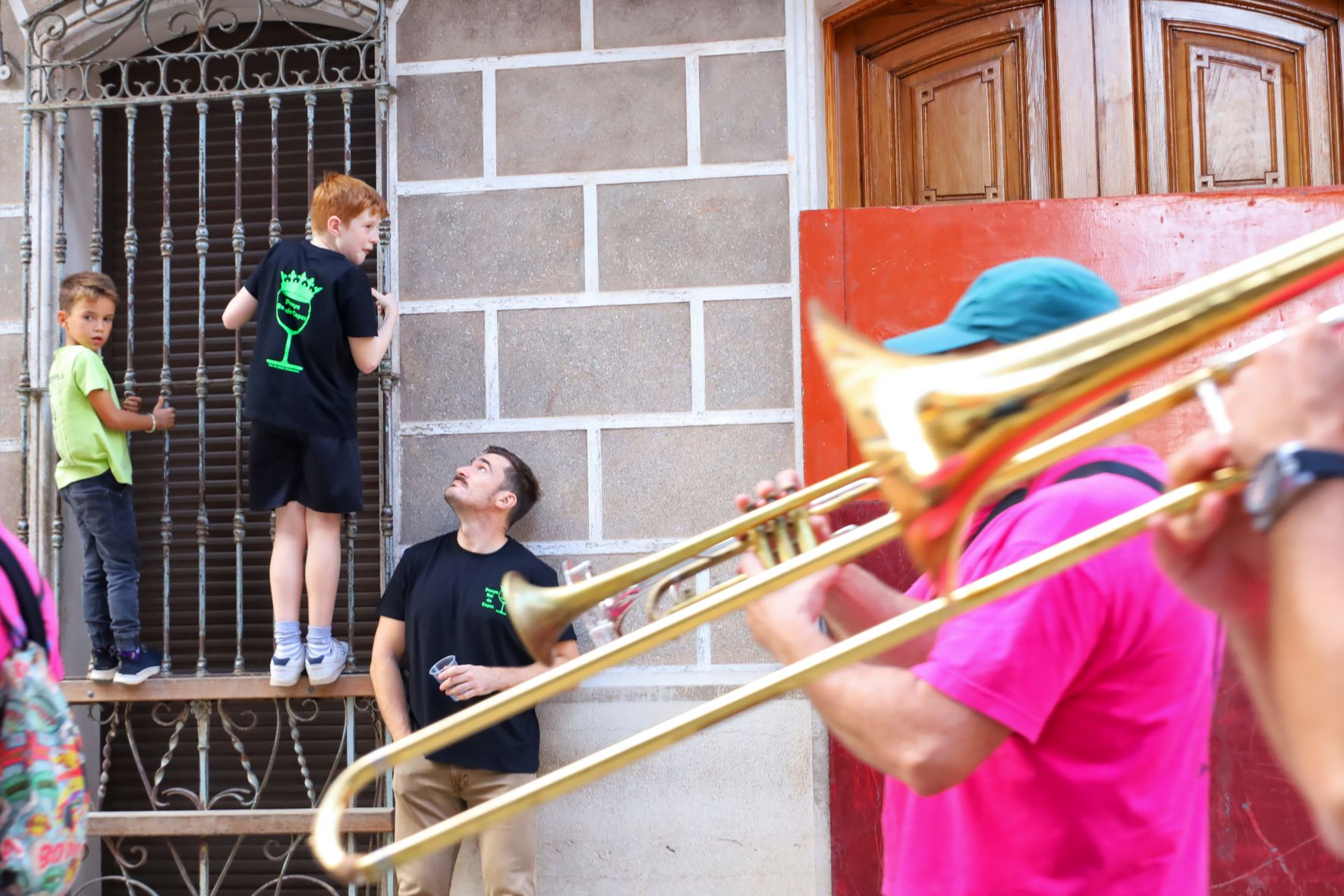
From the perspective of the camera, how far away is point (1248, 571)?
126 centimetres

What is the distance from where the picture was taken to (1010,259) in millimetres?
4223

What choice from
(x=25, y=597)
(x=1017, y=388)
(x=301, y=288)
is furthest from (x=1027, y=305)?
(x=301, y=288)

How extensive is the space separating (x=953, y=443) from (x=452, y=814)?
3.39 meters

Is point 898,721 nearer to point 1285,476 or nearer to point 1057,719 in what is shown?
point 1057,719

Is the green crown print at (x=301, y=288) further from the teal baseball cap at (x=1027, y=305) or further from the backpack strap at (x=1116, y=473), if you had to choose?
the backpack strap at (x=1116, y=473)

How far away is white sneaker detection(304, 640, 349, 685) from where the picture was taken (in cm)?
441

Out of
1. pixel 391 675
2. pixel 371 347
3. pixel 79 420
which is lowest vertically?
pixel 391 675

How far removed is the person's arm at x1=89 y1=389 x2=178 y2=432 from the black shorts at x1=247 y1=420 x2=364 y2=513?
469mm

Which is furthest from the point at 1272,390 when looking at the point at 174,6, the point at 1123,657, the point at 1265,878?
the point at 174,6

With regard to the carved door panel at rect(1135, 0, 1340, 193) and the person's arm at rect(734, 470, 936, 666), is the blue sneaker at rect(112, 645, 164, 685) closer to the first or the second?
the person's arm at rect(734, 470, 936, 666)

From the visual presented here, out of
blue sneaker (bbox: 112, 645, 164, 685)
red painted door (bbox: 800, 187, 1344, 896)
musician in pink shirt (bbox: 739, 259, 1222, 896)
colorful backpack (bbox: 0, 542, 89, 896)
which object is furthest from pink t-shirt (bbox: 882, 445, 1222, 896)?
blue sneaker (bbox: 112, 645, 164, 685)

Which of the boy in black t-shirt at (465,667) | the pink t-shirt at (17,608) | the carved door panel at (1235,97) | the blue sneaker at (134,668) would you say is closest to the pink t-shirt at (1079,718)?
the pink t-shirt at (17,608)

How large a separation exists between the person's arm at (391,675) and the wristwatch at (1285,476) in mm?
3558

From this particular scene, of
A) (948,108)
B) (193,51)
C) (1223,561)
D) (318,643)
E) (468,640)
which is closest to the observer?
(1223,561)
